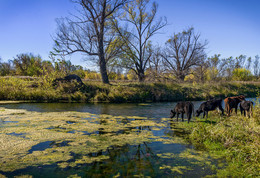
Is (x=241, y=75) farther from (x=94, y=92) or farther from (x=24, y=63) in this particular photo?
(x=24, y=63)

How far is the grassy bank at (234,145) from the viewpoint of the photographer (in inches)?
139

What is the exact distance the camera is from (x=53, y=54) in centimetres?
1689

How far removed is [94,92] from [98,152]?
1166cm

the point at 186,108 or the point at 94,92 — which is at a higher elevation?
the point at 94,92

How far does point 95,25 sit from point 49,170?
16.3 meters

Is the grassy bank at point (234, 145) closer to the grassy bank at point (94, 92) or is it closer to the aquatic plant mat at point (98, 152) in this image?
the aquatic plant mat at point (98, 152)

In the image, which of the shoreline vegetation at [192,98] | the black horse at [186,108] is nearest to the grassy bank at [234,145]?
the shoreline vegetation at [192,98]

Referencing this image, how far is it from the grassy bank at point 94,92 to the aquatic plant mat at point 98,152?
8.12 m

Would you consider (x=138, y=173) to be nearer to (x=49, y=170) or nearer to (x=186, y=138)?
(x=49, y=170)

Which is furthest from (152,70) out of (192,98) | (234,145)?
(234,145)

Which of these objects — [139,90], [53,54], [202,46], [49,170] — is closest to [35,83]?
[53,54]

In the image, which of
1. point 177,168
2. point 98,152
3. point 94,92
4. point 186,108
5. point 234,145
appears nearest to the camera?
point 177,168

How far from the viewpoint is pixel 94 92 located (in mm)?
15859

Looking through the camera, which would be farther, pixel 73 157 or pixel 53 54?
pixel 53 54
